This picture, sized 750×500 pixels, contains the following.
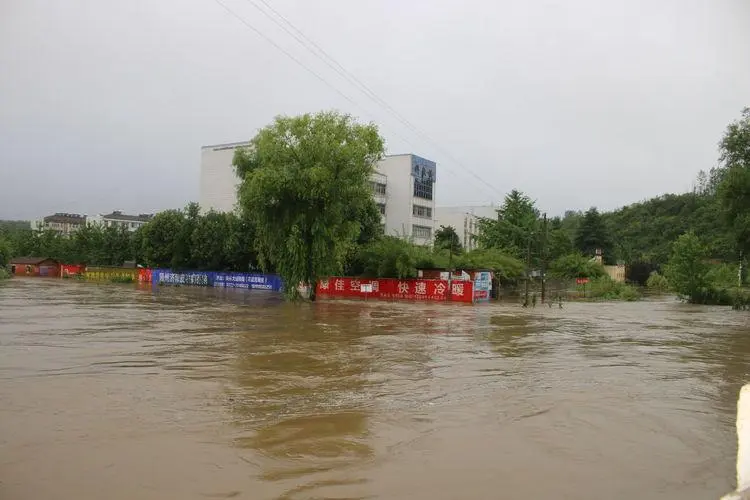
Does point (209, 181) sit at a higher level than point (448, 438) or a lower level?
higher

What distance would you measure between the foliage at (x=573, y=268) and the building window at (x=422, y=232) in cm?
1770

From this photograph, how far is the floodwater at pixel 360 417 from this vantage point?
5.72 m

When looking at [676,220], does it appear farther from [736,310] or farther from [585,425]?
[585,425]

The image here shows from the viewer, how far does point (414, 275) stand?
3841cm

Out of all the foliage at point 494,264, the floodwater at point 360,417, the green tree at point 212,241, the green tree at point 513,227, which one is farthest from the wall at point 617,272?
the floodwater at point 360,417

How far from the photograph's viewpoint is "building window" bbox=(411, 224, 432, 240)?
2835 inches

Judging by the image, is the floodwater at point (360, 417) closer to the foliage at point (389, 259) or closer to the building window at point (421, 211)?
the foliage at point (389, 259)

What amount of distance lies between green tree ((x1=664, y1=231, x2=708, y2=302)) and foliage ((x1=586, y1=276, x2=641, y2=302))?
14.9ft

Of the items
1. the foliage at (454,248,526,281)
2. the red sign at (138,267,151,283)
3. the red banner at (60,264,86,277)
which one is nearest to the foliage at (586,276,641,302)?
the foliage at (454,248,526,281)

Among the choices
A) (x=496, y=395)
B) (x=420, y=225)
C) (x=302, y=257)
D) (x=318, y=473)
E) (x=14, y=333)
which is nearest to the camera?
(x=318, y=473)

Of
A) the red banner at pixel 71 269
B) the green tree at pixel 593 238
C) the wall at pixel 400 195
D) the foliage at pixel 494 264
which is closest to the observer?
the foliage at pixel 494 264

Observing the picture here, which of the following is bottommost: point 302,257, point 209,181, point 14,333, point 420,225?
point 14,333

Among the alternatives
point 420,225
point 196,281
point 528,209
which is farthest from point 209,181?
point 528,209

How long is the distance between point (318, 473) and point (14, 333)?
49.1 feet
